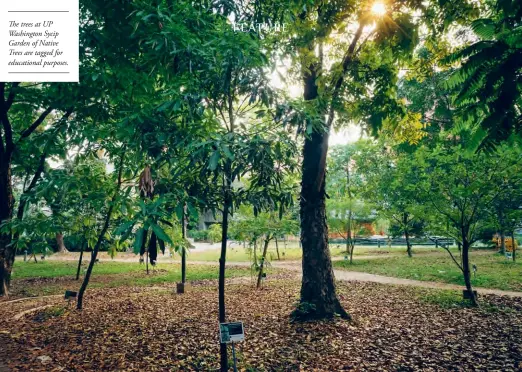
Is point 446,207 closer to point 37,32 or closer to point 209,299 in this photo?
point 209,299

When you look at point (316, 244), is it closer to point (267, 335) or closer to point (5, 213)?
point (267, 335)

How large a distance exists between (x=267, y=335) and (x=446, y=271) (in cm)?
1245

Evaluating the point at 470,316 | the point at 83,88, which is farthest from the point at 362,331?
the point at 83,88

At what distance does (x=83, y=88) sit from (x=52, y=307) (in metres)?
5.87

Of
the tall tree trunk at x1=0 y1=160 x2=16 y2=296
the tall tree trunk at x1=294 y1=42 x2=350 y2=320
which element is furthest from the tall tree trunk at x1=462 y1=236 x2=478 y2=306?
the tall tree trunk at x1=0 y1=160 x2=16 y2=296

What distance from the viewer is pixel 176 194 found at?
13.6 ft

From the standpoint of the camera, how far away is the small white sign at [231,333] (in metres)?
4.27

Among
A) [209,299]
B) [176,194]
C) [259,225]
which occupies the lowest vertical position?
[209,299]

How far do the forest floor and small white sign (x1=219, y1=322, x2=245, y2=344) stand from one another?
1.33 meters

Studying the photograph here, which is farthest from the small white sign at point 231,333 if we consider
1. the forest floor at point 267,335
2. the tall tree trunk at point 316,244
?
the tall tree trunk at point 316,244

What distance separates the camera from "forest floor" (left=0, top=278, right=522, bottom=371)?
17.9ft

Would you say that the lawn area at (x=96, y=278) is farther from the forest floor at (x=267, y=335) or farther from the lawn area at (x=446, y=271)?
the lawn area at (x=446, y=271)

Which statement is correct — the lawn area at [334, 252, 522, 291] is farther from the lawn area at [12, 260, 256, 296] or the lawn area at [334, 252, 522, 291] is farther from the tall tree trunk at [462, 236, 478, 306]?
the lawn area at [12, 260, 256, 296]

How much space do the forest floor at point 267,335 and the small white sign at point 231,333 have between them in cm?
133
